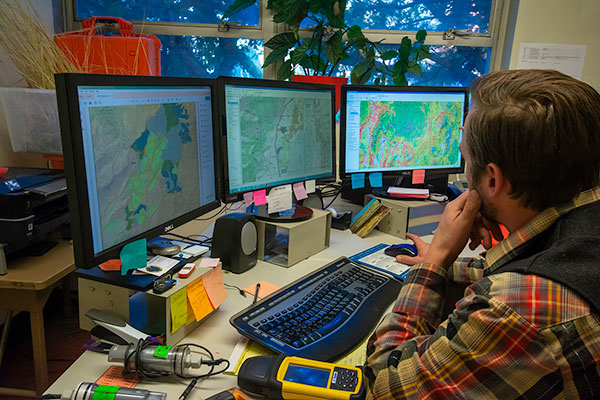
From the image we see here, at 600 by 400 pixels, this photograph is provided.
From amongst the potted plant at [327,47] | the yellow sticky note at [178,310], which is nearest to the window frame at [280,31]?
the potted plant at [327,47]

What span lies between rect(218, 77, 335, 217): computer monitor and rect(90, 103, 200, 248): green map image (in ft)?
0.50

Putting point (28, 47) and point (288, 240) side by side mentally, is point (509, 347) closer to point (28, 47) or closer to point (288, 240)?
point (288, 240)

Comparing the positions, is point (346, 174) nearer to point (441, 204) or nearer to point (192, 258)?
point (441, 204)

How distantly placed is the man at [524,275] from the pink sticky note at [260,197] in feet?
2.26

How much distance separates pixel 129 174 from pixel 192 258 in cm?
26

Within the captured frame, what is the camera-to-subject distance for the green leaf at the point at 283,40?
2701 mm

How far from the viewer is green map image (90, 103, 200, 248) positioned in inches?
35.3

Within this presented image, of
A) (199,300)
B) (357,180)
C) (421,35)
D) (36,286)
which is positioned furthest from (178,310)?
(421,35)

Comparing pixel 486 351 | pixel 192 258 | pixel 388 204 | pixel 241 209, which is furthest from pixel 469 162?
pixel 241 209

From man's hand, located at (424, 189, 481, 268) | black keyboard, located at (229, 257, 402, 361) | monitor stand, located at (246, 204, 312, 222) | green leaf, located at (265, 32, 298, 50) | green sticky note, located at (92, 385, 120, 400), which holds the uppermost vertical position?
green leaf, located at (265, 32, 298, 50)

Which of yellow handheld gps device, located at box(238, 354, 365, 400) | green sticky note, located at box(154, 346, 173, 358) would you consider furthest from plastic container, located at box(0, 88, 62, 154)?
yellow handheld gps device, located at box(238, 354, 365, 400)

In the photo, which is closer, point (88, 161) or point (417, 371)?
point (417, 371)

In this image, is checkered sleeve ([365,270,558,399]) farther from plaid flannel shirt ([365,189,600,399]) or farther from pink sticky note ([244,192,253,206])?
pink sticky note ([244,192,253,206])

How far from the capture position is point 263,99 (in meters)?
1.42
